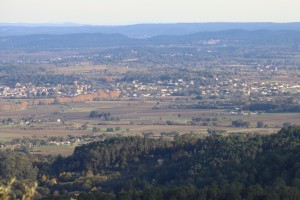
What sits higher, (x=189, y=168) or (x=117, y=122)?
(x=189, y=168)

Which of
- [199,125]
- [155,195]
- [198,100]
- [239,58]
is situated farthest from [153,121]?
[239,58]

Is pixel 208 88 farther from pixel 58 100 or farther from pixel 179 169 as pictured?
pixel 179 169

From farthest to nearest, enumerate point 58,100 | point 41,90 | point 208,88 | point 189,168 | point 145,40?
point 145,40, point 41,90, point 208,88, point 58,100, point 189,168

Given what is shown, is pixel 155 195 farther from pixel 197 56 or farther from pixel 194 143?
pixel 197 56

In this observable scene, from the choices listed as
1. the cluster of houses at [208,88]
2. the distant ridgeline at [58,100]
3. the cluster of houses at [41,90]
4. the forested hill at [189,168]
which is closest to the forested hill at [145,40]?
the cluster of houses at [208,88]

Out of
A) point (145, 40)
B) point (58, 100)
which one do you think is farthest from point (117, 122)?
point (145, 40)

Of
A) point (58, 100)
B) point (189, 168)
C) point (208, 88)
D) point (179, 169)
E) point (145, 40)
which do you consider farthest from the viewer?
point (145, 40)
